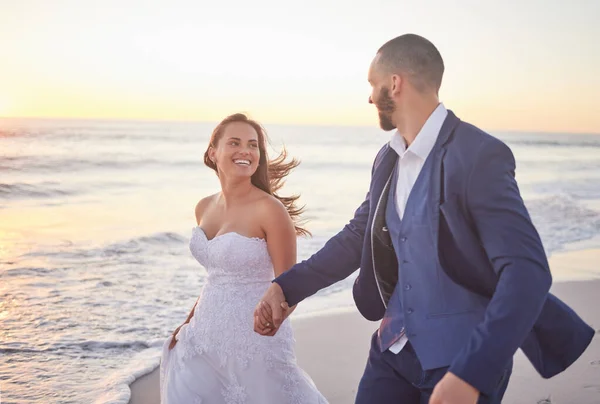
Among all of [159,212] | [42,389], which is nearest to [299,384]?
[42,389]

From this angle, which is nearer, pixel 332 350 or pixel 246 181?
pixel 246 181

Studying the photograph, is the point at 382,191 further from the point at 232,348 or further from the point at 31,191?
the point at 31,191

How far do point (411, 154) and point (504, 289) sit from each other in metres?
0.81

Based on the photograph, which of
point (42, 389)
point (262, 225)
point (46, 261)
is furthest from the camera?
point (46, 261)

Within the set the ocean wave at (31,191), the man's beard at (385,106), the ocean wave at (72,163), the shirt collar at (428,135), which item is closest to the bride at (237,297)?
the man's beard at (385,106)

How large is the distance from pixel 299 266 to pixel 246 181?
1.79m

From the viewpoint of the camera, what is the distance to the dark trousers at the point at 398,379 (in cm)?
271

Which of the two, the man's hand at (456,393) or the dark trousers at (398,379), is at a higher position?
the man's hand at (456,393)

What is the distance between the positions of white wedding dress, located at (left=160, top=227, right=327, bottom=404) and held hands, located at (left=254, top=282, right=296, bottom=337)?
1.27m

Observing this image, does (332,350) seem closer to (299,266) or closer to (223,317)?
(223,317)

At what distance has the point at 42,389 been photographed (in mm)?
5953

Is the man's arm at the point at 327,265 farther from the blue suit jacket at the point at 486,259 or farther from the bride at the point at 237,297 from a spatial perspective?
the bride at the point at 237,297

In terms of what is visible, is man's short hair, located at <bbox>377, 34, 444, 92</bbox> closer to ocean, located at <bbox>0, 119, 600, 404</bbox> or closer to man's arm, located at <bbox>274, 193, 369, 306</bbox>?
man's arm, located at <bbox>274, 193, 369, 306</bbox>

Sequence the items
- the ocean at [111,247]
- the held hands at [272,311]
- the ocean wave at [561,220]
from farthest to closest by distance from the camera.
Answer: the ocean wave at [561,220] < the ocean at [111,247] < the held hands at [272,311]
